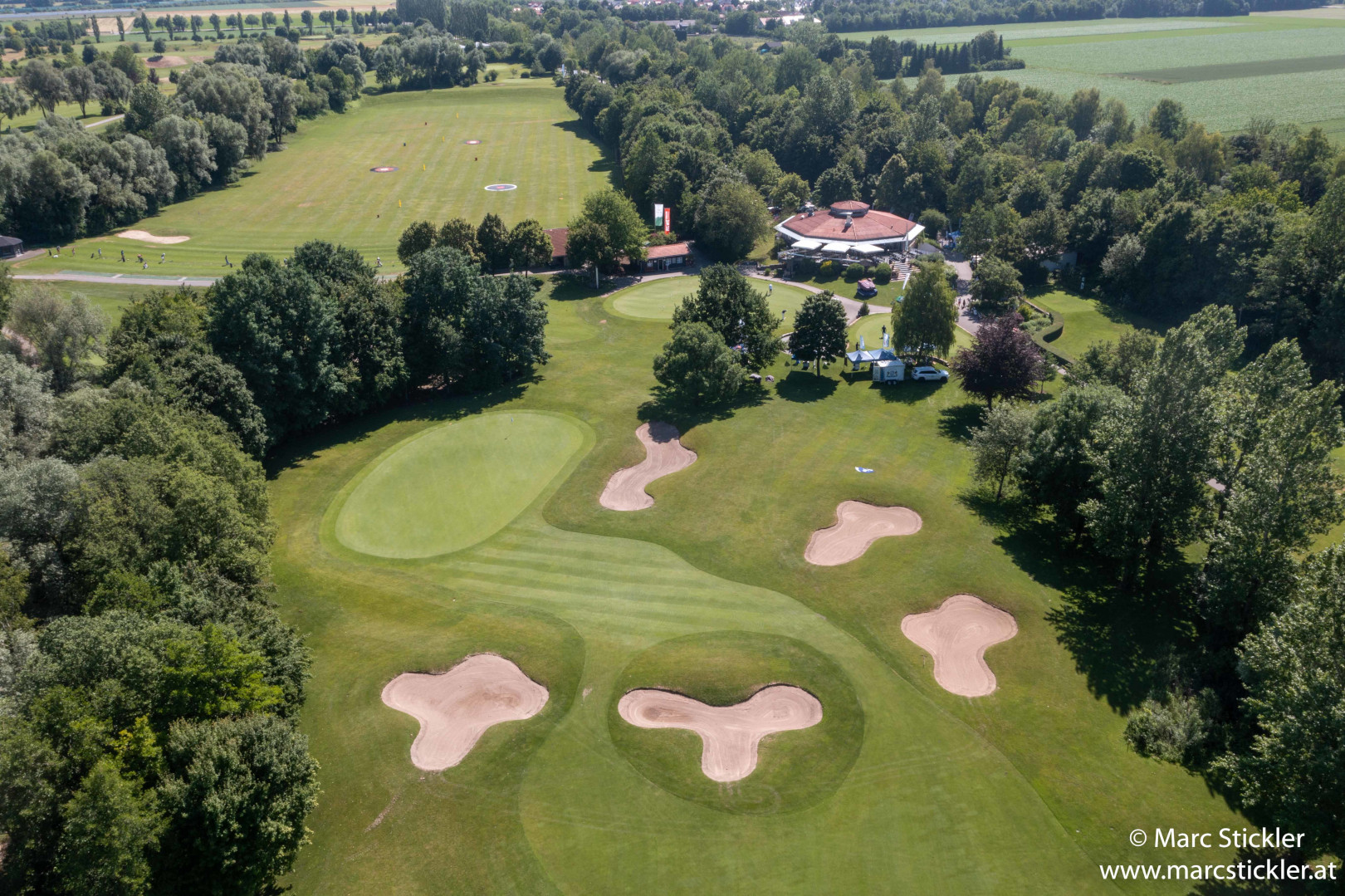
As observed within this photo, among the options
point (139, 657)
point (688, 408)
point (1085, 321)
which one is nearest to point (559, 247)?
point (688, 408)

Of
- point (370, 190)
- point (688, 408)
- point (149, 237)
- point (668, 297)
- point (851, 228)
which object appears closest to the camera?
point (688, 408)

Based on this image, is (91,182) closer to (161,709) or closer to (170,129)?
(170,129)

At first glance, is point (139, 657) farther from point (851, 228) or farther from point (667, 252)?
point (851, 228)

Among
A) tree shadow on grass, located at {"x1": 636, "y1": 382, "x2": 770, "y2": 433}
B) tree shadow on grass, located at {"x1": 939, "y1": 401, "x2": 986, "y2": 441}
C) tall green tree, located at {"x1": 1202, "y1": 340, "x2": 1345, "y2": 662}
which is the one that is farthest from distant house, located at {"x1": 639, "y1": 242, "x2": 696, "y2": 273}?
tall green tree, located at {"x1": 1202, "y1": 340, "x2": 1345, "y2": 662}

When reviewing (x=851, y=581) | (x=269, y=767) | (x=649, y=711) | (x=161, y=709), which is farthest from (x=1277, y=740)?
(x=161, y=709)

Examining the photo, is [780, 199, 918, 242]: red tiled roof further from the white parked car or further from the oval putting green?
the oval putting green

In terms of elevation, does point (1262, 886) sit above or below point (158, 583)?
below
